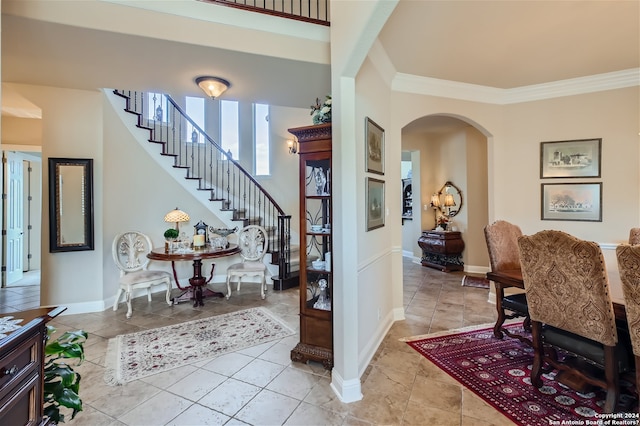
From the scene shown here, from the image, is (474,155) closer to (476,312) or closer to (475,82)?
(475,82)

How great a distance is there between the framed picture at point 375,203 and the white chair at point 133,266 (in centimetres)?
308

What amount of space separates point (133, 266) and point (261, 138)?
4346 millimetres

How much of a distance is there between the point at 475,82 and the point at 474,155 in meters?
2.47

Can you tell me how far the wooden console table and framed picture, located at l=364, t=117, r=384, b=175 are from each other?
377 cm

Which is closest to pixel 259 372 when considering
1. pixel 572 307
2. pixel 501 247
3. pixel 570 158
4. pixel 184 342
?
pixel 184 342

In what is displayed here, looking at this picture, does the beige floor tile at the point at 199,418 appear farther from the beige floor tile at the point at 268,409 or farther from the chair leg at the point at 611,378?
the chair leg at the point at 611,378

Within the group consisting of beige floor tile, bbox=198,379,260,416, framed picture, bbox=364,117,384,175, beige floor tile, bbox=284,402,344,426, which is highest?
framed picture, bbox=364,117,384,175

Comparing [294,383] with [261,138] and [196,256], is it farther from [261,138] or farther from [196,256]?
[261,138]

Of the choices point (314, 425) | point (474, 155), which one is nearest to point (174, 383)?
point (314, 425)

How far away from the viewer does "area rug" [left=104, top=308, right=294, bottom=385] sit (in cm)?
254

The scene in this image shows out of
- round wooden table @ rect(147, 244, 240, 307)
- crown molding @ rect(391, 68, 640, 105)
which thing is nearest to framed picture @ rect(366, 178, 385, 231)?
crown molding @ rect(391, 68, 640, 105)

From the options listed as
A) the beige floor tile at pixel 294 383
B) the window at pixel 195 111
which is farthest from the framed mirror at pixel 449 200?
the window at pixel 195 111

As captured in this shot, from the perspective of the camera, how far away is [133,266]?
4.15 m

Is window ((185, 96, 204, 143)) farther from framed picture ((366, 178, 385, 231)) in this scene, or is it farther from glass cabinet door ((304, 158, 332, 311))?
framed picture ((366, 178, 385, 231))
